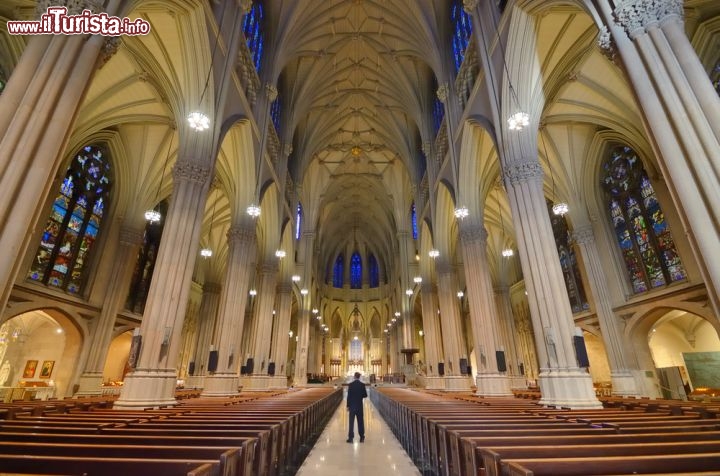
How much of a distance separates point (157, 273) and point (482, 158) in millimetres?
12763

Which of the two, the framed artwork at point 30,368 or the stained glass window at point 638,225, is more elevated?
the stained glass window at point 638,225

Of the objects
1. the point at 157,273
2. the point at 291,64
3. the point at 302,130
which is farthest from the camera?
the point at 302,130

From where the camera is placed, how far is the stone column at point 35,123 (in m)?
4.32

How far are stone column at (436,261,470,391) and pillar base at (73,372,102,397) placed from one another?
16.2 m

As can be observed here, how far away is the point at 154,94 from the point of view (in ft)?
41.4

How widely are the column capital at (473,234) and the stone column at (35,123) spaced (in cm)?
1266

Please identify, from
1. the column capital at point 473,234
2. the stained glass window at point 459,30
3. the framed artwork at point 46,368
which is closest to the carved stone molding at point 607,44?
the column capital at point 473,234

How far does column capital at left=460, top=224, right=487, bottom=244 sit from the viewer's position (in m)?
13.9

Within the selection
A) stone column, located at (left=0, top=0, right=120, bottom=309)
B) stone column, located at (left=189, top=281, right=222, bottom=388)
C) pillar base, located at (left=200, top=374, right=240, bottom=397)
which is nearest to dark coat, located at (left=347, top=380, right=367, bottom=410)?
stone column, located at (left=0, top=0, right=120, bottom=309)

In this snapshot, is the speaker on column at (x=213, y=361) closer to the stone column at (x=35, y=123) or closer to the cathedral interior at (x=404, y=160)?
the cathedral interior at (x=404, y=160)

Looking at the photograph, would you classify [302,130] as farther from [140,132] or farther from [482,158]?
[482,158]

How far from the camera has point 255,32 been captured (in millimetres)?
15305

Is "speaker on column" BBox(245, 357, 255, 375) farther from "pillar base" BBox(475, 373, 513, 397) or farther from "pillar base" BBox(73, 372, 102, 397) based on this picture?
"pillar base" BBox(475, 373, 513, 397)

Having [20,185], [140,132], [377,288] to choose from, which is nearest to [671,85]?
[20,185]
